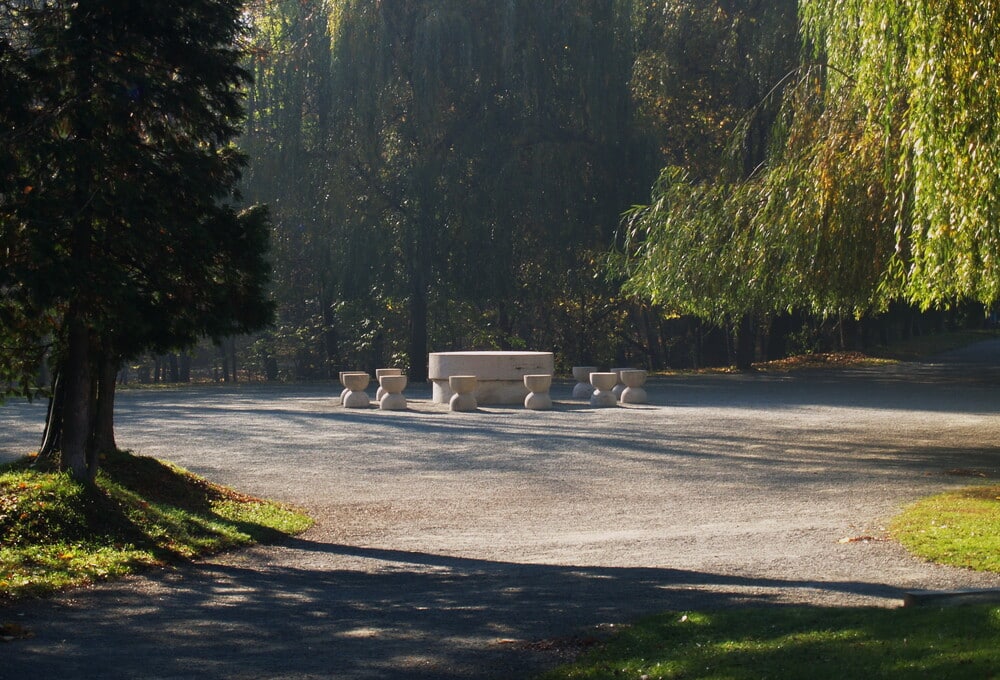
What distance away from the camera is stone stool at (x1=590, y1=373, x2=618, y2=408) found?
24812 mm

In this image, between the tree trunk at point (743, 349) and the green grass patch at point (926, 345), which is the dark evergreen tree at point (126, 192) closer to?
the tree trunk at point (743, 349)

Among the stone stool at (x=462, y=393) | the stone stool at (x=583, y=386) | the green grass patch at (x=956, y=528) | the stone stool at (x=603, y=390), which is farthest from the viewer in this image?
the stone stool at (x=583, y=386)

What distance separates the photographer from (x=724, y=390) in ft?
90.1

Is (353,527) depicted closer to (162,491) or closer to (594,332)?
(162,491)

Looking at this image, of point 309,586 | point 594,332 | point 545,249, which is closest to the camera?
point 309,586

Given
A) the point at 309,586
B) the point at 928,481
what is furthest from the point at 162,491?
the point at 928,481

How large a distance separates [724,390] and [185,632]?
22026 millimetres

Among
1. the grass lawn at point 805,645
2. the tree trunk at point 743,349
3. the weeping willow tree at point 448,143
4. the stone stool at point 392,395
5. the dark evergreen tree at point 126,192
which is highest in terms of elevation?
the weeping willow tree at point 448,143

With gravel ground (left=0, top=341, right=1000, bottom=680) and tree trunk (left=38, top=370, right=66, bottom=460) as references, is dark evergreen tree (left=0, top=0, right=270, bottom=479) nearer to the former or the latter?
tree trunk (left=38, top=370, right=66, bottom=460)

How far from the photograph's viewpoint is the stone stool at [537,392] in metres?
24.0

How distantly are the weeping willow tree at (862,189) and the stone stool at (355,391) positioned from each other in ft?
21.3

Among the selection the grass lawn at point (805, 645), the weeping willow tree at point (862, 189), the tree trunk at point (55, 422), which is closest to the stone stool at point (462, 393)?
the weeping willow tree at point (862, 189)

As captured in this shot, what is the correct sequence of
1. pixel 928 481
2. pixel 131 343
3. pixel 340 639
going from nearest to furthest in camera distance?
pixel 340 639
pixel 131 343
pixel 928 481

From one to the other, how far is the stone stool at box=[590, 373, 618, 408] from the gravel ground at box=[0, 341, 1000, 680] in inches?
42.3
